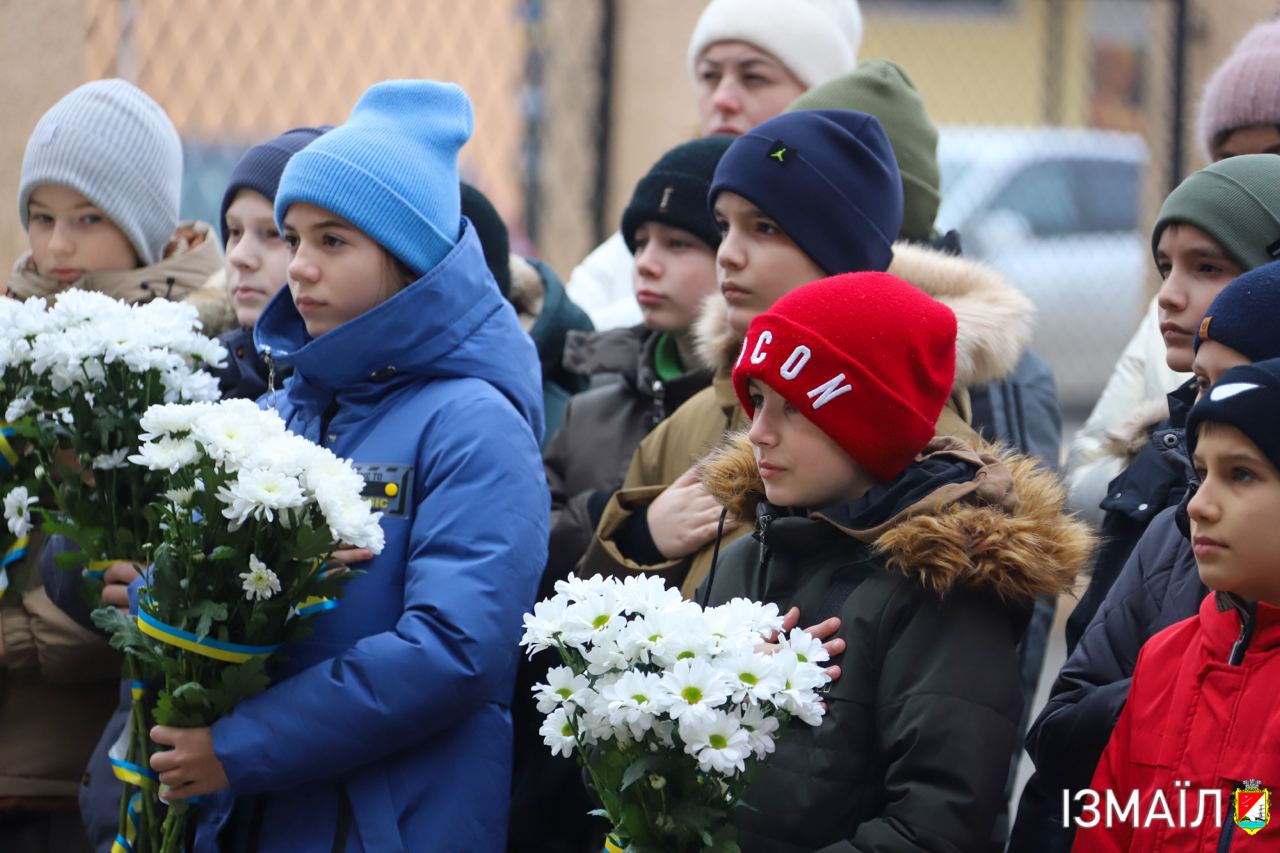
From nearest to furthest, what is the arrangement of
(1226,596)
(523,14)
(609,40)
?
(1226,596)
(609,40)
(523,14)

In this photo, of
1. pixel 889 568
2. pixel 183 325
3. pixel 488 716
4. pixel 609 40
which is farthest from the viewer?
pixel 609 40

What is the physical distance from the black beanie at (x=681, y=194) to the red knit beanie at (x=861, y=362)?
1108 mm

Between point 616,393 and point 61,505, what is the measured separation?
135 cm

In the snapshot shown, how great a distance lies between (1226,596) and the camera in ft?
8.66

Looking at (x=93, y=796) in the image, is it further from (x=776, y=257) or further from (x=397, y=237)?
(x=776, y=257)

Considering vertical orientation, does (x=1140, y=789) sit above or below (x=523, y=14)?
above

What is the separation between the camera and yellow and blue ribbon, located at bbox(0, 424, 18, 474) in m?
3.64

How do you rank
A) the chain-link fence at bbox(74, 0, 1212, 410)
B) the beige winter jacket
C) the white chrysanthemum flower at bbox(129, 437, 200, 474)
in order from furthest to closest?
1. the chain-link fence at bbox(74, 0, 1212, 410)
2. the beige winter jacket
3. the white chrysanthemum flower at bbox(129, 437, 200, 474)

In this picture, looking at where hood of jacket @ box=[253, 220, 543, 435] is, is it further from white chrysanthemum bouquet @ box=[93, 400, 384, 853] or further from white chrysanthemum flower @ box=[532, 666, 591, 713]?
white chrysanthemum flower @ box=[532, 666, 591, 713]

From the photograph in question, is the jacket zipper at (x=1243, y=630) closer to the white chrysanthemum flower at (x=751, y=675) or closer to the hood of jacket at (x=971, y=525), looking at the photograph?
the hood of jacket at (x=971, y=525)

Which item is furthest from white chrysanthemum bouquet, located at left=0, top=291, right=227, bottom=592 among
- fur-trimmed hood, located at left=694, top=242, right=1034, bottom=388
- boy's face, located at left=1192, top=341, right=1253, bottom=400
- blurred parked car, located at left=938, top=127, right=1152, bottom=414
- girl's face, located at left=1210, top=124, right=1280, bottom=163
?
blurred parked car, located at left=938, top=127, right=1152, bottom=414

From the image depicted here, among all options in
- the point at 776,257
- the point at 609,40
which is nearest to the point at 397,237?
the point at 776,257

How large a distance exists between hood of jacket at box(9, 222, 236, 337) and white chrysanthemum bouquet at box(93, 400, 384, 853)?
50.4 inches

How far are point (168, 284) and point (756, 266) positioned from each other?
5.52 ft
